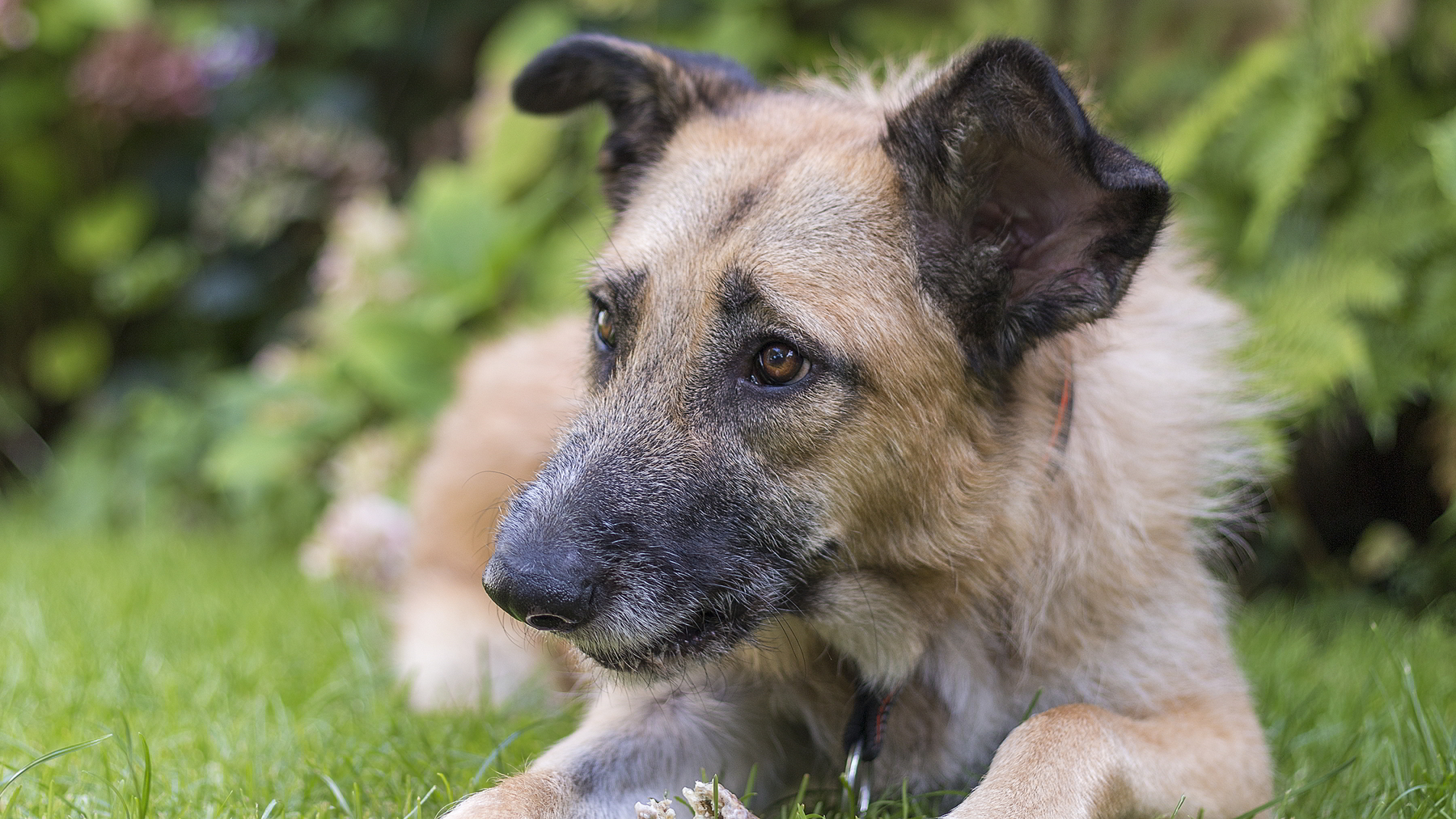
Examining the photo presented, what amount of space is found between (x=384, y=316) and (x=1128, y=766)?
428 centimetres

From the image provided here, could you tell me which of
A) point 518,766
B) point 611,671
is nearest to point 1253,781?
point 611,671

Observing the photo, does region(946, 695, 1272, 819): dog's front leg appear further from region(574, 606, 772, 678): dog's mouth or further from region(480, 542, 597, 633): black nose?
region(480, 542, 597, 633): black nose

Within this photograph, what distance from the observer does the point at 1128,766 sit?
243 centimetres

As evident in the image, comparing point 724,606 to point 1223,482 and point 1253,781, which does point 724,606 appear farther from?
point 1223,482

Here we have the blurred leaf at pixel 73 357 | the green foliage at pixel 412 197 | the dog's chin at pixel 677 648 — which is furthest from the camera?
the blurred leaf at pixel 73 357

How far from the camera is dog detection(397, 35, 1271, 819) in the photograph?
7.86 feet

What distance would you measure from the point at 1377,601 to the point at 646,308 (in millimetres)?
3942

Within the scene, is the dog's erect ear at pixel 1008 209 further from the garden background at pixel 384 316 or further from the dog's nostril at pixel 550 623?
the dog's nostril at pixel 550 623

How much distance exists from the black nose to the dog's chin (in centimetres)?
17

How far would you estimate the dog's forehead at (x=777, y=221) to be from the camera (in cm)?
255

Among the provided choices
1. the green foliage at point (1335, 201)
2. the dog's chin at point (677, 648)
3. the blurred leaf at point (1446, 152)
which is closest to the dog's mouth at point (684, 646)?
the dog's chin at point (677, 648)

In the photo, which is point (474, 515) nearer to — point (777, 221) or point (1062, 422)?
point (777, 221)

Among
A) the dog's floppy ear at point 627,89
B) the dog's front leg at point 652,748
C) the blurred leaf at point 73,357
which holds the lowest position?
the blurred leaf at point 73,357

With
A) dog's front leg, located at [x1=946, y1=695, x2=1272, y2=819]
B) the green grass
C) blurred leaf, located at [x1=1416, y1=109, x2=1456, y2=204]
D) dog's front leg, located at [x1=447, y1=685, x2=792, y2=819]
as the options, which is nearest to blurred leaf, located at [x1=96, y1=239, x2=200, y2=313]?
the green grass
